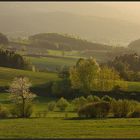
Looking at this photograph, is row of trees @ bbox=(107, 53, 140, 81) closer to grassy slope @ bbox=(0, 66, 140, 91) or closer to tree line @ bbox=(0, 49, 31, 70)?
grassy slope @ bbox=(0, 66, 140, 91)

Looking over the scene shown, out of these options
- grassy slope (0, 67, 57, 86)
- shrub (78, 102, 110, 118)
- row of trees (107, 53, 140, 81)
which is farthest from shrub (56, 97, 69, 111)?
row of trees (107, 53, 140, 81)

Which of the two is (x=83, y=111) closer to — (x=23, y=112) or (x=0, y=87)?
(x=23, y=112)

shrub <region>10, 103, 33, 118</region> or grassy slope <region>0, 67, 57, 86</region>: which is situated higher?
grassy slope <region>0, 67, 57, 86</region>

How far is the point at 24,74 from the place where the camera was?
102 meters

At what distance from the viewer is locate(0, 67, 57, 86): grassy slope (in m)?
92.2

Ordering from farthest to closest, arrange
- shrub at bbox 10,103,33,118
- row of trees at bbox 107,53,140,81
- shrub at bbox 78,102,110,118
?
row of trees at bbox 107,53,140,81 < shrub at bbox 10,103,33,118 < shrub at bbox 78,102,110,118

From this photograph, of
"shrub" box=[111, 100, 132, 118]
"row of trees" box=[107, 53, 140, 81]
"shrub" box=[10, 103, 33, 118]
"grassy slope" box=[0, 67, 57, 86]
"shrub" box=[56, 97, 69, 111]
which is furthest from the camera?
"row of trees" box=[107, 53, 140, 81]

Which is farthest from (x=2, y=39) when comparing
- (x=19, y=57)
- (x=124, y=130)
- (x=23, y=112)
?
(x=124, y=130)

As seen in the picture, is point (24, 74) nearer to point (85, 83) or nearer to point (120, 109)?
point (85, 83)

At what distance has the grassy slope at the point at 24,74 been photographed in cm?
9225

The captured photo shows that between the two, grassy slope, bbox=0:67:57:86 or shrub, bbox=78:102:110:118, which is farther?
grassy slope, bbox=0:67:57:86

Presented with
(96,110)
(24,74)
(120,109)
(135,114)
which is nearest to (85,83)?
(24,74)

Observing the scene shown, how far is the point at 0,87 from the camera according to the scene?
82.9 m

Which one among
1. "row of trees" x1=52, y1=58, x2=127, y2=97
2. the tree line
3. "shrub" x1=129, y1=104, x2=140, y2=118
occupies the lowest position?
"shrub" x1=129, y1=104, x2=140, y2=118
